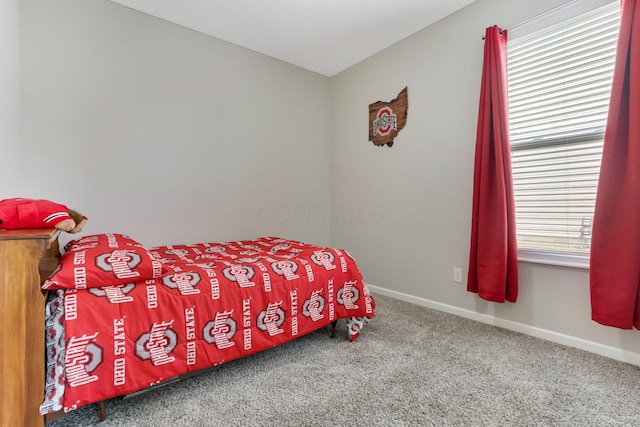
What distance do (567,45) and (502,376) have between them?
214cm

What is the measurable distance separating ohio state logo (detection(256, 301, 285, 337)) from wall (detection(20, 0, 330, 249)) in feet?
4.67

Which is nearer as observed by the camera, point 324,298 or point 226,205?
point 324,298

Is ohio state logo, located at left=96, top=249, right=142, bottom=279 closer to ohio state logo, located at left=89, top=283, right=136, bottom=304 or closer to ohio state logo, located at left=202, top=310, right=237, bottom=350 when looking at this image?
ohio state logo, located at left=89, top=283, right=136, bottom=304

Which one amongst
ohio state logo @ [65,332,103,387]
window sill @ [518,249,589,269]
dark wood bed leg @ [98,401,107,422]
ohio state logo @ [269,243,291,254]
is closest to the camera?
ohio state logo @ [65,332,103,387]

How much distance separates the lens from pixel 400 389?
1521 mm

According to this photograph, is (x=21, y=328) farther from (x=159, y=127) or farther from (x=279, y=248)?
(x=159, y=127)

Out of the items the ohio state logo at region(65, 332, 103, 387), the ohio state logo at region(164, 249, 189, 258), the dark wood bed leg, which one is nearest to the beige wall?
the ohio state logo at region(164, 249, 189, 258)

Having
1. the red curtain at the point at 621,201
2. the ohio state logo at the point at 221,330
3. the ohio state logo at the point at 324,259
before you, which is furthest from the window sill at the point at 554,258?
the ohio state logo at the point at 221,330

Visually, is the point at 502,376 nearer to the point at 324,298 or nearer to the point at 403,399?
the point at 403,399

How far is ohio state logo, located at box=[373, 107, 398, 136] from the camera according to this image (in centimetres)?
304

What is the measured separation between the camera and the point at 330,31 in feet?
9.19

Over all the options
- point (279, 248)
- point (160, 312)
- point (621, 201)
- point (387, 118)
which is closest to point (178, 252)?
point (279, 248)

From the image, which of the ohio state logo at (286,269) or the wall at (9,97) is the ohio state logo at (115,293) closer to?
the ohio state logo at (286,269)

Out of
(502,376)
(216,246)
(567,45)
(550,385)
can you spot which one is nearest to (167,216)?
(216,246)
